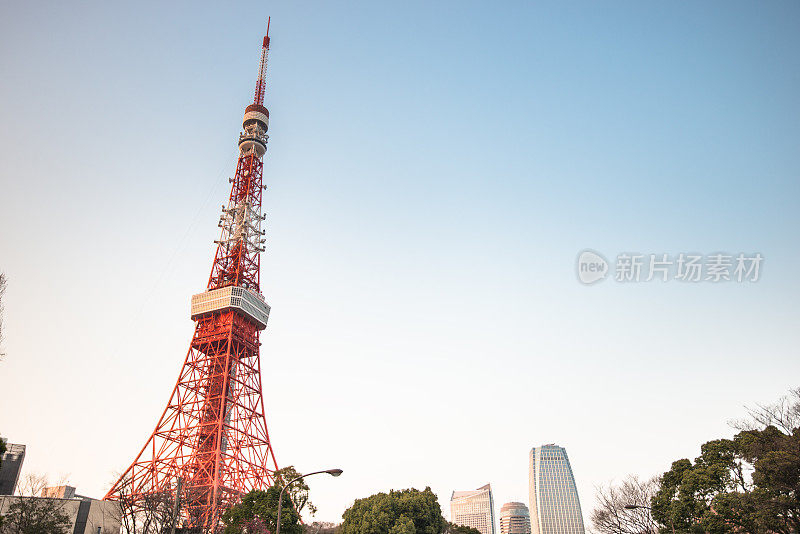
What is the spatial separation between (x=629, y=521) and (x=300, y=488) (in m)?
21.0

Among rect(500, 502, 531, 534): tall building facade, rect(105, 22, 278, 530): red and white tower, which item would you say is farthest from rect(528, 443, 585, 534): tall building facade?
rect(105, 22, 278, 530): red and white tower

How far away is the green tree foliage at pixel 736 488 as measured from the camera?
25.5 meters

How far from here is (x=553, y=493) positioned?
6152 inches

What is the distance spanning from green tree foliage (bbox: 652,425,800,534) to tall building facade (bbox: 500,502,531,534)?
163004 mm

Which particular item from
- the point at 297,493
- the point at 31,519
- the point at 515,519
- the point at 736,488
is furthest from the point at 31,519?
the point at 515,519

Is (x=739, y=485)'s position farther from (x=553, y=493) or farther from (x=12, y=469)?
(x=553, y=493)

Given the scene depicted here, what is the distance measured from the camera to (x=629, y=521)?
34.4 m

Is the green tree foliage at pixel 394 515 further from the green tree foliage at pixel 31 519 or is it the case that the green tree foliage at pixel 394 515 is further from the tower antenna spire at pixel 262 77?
the tower antenna spire at pixel 262 77

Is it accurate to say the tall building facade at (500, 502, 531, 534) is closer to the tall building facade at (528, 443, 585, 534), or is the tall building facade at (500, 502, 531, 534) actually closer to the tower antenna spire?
the tall building facade at (528, 443, 585, 534)

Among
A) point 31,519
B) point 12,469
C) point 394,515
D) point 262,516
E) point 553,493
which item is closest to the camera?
point 31,519

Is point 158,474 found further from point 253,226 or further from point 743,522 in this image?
point 743,522

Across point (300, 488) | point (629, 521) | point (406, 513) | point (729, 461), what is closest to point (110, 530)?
point (300, 488)

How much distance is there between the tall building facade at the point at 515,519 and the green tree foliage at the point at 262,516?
16961 cm

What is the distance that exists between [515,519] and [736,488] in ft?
550
